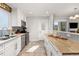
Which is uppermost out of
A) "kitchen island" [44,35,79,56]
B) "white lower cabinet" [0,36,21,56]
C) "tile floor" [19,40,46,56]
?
"kitchen island" [44,35,79,56]

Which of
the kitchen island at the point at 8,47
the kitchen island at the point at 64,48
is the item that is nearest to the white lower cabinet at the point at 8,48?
the kitchen island at the point at 8,47

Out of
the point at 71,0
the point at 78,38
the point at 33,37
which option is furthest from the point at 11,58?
the point at 33,37

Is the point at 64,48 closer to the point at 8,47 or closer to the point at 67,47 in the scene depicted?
the point at 67,47

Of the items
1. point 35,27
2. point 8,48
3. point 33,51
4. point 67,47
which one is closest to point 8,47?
point 8,48

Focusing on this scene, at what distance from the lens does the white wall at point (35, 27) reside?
413 inches

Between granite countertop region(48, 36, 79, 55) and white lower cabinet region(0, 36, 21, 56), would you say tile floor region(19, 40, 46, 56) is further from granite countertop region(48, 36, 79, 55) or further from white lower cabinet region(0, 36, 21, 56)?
granite countertop region(48, 36, 79, 55)

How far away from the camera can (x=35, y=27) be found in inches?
416

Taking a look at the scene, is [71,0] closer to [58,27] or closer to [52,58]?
[52,58]

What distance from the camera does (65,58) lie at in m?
1.03

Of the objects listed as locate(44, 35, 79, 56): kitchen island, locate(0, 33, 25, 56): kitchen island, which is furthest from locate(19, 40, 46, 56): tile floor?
locate(44, 35, 79, 56): kitchen island

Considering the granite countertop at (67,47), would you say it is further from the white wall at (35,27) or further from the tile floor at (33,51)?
the white wall at (35,27)

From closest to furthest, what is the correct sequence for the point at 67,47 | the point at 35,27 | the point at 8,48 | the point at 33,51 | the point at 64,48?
the point at 64,48 < the point at 67,47 < the point at 8,48 < the point at 33,51 < the point at 35,27

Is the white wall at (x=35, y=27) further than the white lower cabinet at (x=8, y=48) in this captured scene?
Yes

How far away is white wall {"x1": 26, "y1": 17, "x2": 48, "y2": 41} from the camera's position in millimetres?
10500
